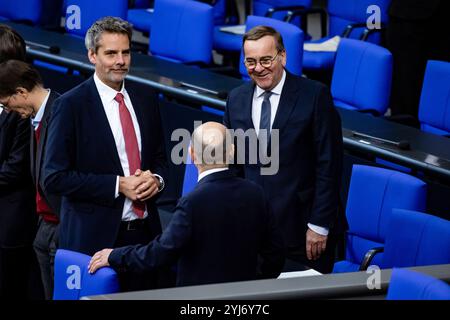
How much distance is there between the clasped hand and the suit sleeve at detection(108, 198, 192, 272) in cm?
39

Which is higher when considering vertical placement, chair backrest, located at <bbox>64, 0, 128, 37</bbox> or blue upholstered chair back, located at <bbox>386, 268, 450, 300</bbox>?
chair backrest, located at <bbox>64, 0, 128, 37</bbox>

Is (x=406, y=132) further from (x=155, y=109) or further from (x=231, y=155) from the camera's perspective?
(x=231, y=155)

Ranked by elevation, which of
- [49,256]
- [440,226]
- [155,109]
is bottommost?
[49,256]

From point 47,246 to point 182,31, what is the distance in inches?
116

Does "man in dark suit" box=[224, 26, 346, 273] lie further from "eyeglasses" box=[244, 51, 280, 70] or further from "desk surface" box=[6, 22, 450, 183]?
"desk surface" box=[6, 22, 450, 183]

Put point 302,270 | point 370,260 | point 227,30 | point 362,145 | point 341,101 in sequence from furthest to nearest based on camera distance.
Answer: point 227,30 < point 341,101 < point 362,145 < point 370,260 < point 302,270

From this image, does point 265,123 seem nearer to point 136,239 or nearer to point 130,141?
point 130,141

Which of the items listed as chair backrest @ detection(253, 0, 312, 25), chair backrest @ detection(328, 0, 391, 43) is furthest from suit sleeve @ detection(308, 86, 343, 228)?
chair backrest @ detection(253, 0, 312, 25)

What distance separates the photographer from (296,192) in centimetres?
436

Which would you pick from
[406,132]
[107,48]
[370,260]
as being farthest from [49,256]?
[406,132]

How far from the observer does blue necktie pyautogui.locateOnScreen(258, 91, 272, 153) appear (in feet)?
14.3

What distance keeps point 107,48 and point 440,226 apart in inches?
59.0
